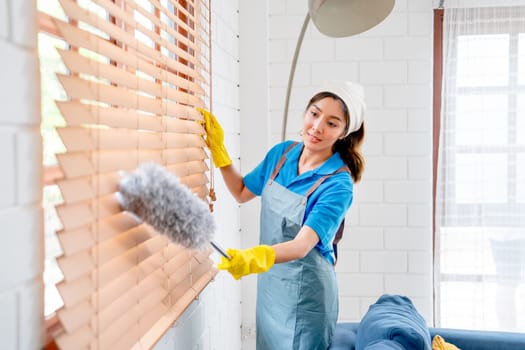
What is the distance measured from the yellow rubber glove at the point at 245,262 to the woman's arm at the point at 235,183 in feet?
2.06

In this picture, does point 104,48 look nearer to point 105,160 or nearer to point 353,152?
point 105,160

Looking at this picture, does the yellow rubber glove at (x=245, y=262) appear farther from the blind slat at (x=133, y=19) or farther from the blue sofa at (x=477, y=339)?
the blue sofa at (x=477, y=339)

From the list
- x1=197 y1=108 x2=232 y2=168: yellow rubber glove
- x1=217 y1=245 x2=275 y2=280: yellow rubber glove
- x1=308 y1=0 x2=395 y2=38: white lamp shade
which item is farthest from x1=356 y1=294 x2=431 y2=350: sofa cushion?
x1=308 y1=0 x2=395 y2=38: white lamp shade

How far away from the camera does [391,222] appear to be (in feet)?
9.31

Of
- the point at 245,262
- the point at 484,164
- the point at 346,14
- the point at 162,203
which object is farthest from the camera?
the point at 484,164

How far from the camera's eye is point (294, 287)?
1.84m

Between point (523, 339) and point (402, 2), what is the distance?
1722 mm

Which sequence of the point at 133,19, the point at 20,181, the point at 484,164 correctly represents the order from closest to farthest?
the point at 20,181
the point at 133,19
the point at 484,164

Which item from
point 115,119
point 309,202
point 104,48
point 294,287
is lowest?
point 294,287

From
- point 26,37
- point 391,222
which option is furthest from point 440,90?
point 26,37

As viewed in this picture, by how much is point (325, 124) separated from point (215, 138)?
1.24 ft

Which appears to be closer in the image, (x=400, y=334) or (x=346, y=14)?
(x=400, y=334)

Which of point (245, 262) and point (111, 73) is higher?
point (111, 73)

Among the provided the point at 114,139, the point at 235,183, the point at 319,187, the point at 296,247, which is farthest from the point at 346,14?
the point at 114,139
